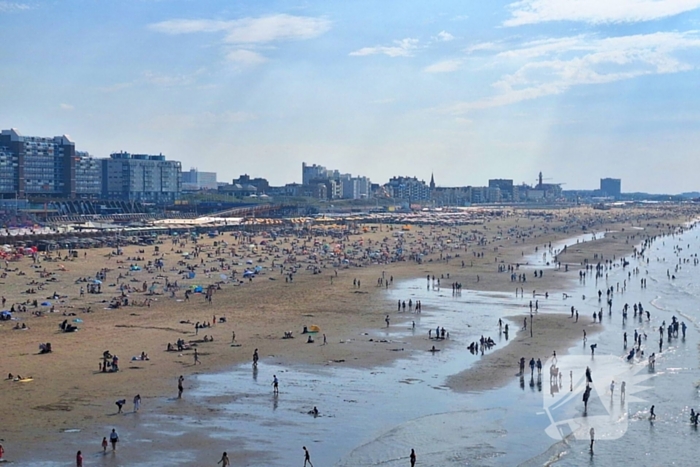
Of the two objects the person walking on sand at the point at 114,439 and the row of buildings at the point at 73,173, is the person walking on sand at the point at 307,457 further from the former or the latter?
the row of buildings at the point at 73,173

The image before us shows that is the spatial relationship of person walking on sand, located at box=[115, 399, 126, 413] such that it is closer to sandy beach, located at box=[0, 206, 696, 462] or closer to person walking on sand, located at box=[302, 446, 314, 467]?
sandy beach, located at box=[0, 206, 696, 462]

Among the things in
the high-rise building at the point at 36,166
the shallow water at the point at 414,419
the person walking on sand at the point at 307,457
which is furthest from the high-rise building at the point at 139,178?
the person walking on sand at the point at 307,457

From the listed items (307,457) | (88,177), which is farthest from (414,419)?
(88,177)

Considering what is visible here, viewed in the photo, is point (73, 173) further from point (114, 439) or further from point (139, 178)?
point (114, 439)

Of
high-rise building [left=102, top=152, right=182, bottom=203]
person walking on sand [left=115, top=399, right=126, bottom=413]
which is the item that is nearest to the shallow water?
person walking on sand [left=115, top=399, right=126, bottom=413]

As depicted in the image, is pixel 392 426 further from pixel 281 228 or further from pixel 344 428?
pixel 281 228

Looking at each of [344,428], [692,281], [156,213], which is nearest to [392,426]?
[344,428]
